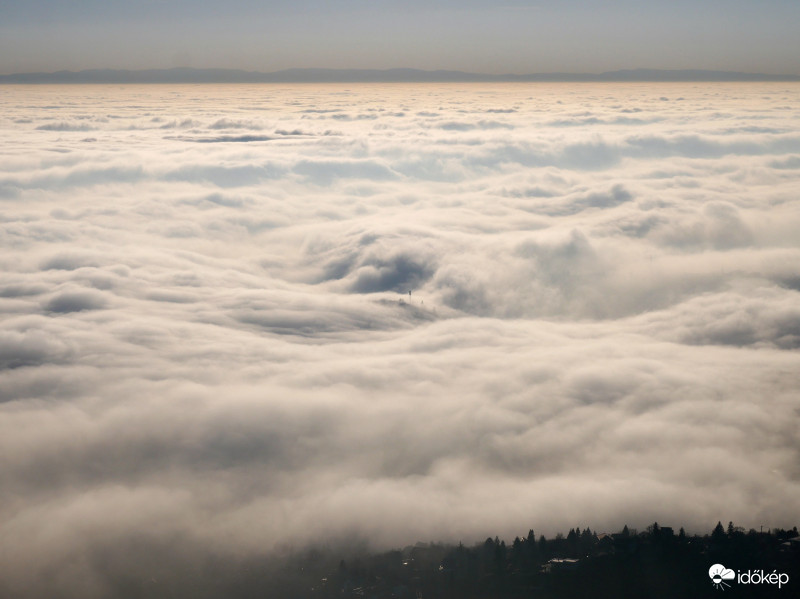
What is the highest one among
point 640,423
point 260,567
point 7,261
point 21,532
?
point 7,261

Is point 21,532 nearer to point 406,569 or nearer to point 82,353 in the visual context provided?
point 82,353

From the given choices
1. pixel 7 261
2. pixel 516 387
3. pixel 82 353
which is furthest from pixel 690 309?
pixel 7 261
